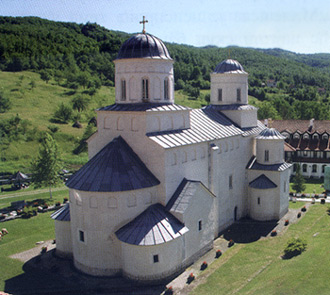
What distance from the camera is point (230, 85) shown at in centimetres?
3597

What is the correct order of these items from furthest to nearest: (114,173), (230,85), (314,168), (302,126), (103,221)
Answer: (302,126), (314,168), (230,85), (114,173), (103,221)

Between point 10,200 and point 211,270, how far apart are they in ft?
89.4

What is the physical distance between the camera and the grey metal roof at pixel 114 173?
22.2m

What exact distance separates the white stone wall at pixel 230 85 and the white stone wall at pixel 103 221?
16815 millimetres

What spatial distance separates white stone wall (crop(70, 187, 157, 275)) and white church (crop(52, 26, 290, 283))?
64mm

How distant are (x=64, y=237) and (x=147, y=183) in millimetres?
8040

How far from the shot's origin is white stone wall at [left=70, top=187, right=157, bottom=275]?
22234 millimetres

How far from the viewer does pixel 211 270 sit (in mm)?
23609

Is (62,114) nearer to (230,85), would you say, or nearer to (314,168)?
(230,85)

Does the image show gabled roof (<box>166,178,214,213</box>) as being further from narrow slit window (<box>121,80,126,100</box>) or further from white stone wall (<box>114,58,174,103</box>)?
narrow slit window (<box>121,80,126,100</box>)

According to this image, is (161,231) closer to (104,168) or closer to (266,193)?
(104,168)

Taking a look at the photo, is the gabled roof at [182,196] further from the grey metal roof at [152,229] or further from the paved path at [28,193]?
the paved path at [28,193]

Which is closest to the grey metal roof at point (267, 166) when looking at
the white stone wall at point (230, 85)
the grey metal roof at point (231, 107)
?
the grey metal roof at point (231, 107)

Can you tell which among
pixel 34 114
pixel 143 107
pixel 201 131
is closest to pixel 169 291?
pixel 143 107
